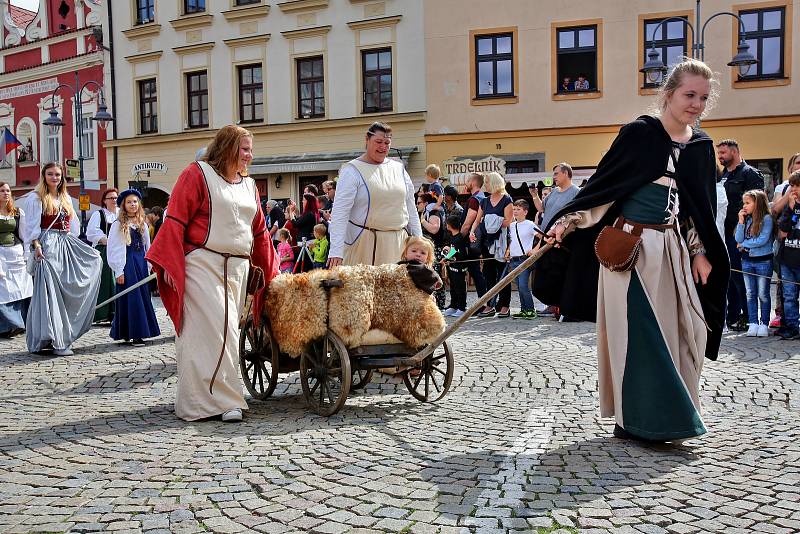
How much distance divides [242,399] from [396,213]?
213 centimetres

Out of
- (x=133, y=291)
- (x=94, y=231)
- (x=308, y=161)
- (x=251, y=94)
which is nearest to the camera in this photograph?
(x=133, y=291)

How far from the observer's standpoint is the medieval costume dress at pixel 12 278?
10344 millimetres

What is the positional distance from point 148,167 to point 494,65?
13.2 m

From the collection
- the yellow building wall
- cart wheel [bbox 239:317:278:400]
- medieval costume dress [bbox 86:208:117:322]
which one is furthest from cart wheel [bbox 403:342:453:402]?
the yellow building wall

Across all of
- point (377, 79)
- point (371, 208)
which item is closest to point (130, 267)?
point (371, 208)

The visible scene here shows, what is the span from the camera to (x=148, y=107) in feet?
98.4

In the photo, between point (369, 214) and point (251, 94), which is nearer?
point (369, 214)

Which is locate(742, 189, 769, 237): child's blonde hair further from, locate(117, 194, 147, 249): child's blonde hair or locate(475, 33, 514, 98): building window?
locate(475, 33, 514, 98): building window

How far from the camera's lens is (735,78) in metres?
22.5

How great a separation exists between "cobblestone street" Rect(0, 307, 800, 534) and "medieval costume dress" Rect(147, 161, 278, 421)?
0.25 metres

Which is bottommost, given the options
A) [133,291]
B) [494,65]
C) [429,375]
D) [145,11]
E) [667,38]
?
[429,375]

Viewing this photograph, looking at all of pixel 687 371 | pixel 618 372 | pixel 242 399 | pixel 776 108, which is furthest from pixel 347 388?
pixel 776 108

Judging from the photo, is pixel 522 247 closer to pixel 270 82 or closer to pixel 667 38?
pixel 667 38

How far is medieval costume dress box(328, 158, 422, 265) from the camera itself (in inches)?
268
